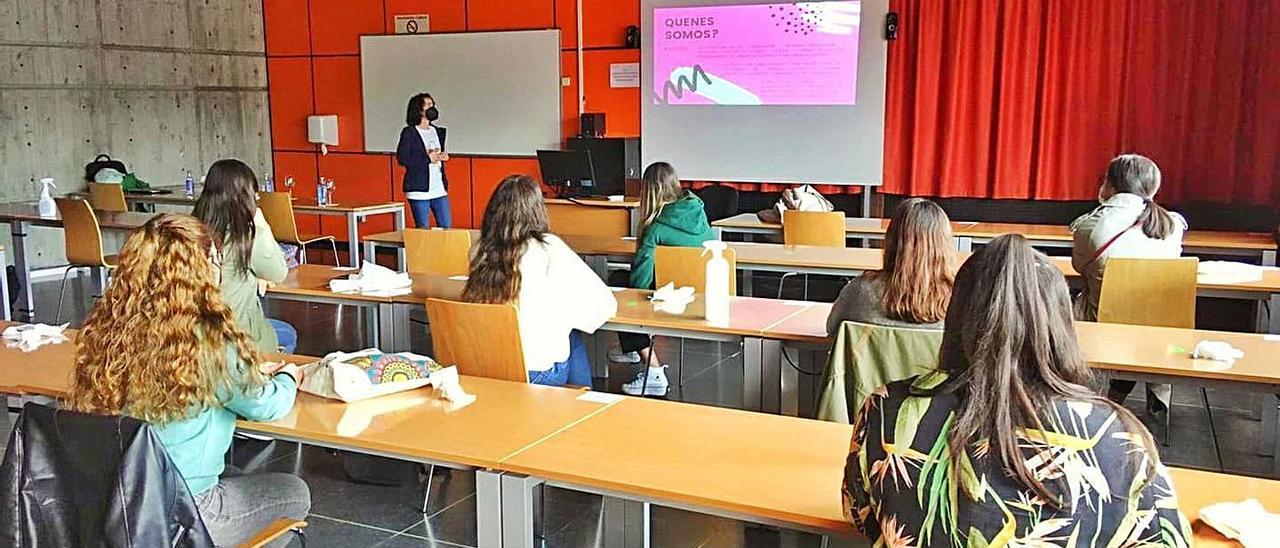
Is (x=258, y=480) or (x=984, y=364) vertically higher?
(x=984, y=364)

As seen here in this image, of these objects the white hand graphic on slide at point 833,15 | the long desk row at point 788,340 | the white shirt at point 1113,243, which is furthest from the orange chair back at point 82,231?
the white shirt at point 1113,243

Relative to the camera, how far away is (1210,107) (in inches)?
262

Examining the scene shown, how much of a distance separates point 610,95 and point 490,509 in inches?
275

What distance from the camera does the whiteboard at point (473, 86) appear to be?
9.22m

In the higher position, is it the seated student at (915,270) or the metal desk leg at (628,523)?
the seated student at (915,270)

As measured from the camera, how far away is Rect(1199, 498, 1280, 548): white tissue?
1.71 meters

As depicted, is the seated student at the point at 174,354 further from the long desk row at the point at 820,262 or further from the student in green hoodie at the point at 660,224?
the student in green hoodie at the point at 660,224

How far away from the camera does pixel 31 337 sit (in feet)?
10.8

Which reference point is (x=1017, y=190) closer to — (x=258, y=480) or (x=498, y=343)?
(x=498, y=343)

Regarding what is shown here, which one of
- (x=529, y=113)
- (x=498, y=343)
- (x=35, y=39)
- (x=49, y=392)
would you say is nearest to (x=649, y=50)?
(x=529, y=113)

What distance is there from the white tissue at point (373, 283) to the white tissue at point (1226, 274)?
3211mm

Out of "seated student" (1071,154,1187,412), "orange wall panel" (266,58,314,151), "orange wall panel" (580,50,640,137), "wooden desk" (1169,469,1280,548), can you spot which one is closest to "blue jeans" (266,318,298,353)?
"seated student" (1071,154,1187,412)

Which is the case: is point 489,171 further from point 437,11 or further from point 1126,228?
point 1126,228

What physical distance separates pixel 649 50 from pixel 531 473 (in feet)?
22.2
